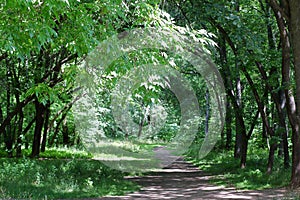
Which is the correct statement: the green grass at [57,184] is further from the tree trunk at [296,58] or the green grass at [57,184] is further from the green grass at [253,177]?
the tree trunk at [296,58]

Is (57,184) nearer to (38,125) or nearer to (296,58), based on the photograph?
(296,58)

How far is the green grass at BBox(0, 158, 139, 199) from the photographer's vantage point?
8.16m

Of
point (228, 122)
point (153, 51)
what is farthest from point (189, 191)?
point (228, 122)

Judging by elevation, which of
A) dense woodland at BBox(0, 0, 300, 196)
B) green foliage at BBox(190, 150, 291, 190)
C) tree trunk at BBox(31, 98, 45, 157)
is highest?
dense woodland at BBox(0, 0, 300, 196)

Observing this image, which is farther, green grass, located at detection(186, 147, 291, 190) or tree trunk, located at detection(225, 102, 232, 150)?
tree trunk, located at detection(225, 102, 232, 150)

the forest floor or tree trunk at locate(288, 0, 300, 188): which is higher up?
tree trunk at locate(288, 0, 300, 188)

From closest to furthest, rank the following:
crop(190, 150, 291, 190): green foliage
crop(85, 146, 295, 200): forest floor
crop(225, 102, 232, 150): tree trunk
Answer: crop(85, 146, 295, 200): forest floor
crop(190, 150, 291, 190): green foliage
crop(225, 102, 232, 150): tree trunk

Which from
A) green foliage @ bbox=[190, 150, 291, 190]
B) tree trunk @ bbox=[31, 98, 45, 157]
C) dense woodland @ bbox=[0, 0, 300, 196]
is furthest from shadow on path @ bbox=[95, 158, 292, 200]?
tree trunk @ bbox=[31, 98, 45, 157]

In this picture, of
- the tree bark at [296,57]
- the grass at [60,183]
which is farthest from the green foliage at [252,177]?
the grass at [60,183]

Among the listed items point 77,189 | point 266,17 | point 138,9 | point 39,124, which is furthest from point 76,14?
point 39,124

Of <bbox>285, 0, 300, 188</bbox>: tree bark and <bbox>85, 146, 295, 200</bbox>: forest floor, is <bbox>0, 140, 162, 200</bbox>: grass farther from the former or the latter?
<bbox>285, 0, 300, 188</bbox>: tree bark

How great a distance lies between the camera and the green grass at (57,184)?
8156 millimetres

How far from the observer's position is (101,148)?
77.1ft

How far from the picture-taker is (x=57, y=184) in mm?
9492
